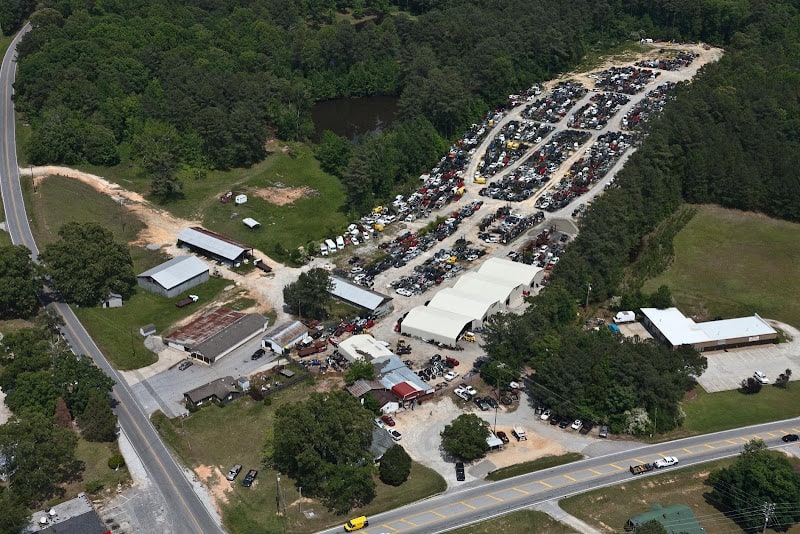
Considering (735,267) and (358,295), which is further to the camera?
(735,267)

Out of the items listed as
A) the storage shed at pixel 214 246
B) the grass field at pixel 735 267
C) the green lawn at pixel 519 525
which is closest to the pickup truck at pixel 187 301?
the storage shed at pixel 214 246

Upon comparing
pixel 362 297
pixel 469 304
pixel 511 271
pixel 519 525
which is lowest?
pixel 519 525

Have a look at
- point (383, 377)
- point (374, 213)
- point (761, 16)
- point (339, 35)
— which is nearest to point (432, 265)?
point (374, 213)

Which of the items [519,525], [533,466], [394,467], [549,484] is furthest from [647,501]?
[394,467]

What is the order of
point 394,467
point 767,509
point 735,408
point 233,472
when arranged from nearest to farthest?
1. point 767,509
2. point 394,467
3. point 233,472
4. point 735,408

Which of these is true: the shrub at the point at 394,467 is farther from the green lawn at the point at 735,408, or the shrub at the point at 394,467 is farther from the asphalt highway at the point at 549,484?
the green lawn at the point at 735,408

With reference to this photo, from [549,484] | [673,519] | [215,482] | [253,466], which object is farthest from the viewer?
[253,466]

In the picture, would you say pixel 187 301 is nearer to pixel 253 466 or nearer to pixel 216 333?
pixel 216 333
